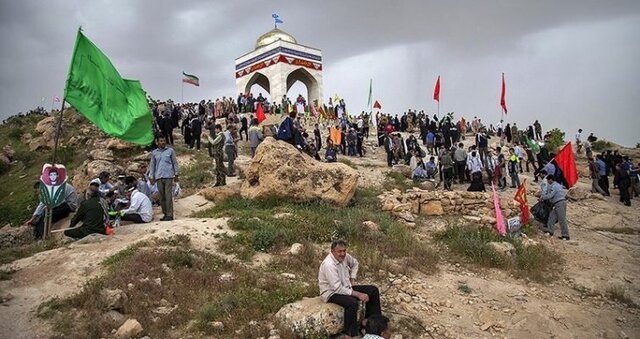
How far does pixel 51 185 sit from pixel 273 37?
27848 mm

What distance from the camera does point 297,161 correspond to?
11297 mm

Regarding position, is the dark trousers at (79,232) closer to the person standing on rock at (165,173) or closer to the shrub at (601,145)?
the person standing on rock at (165,173)

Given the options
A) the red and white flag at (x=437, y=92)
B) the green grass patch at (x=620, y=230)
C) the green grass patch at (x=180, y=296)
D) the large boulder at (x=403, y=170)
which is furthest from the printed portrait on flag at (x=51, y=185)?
the red and white flag at (x=437, y=92)

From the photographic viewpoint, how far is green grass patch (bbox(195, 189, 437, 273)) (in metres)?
8.11

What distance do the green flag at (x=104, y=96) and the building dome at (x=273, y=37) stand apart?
25803mm

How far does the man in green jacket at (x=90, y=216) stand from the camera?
7.66 metres

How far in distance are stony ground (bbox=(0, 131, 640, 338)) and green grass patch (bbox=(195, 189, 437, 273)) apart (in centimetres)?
38

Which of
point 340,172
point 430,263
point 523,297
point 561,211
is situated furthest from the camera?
point 340,172

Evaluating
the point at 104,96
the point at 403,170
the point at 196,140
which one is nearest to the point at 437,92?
the point at 403,170

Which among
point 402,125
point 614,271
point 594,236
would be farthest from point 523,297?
point 402,125

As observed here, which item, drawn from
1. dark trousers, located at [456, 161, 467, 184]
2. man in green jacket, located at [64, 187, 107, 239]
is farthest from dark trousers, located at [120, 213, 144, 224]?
dark trousers, located at [456, 161, 467, 184]

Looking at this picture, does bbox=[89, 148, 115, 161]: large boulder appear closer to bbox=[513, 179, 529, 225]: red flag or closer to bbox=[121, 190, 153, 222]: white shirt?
bbox=[121, 190, 153, 222]: white shirt

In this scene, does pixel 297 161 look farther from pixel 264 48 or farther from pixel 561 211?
pixel 264 48

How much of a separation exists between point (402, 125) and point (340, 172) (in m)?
18.3
